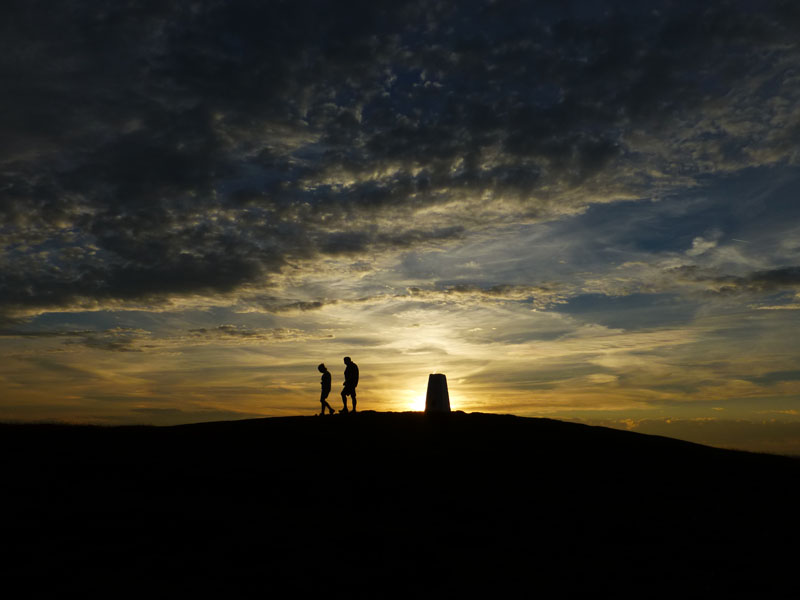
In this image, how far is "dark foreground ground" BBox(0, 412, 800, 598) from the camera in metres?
10.7


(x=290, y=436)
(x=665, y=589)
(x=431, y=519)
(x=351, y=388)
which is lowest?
(x=665, y=589)

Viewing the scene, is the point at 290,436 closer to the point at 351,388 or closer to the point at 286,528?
the point at 351,388

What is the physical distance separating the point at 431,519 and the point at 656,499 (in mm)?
6399

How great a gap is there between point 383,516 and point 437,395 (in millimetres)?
15231

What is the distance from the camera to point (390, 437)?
817 inches

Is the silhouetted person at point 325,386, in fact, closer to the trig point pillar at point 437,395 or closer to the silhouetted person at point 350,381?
the silhouetted person at point 350,381

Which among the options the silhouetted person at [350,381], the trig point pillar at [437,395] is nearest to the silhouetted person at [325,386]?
the silhouetted person at [350,381]

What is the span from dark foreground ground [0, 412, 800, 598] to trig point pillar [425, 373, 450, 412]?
682 centimetres

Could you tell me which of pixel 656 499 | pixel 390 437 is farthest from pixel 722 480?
pixel 390 437

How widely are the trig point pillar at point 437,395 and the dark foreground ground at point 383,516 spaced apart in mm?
6821

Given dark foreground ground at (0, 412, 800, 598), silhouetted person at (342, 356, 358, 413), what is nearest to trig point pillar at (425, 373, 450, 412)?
silhouetted person at (342, 356, 358, 413)

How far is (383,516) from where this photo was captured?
43.9 feet

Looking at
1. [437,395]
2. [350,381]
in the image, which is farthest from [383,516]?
[437,395]

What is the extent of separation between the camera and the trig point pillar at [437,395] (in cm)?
2839
